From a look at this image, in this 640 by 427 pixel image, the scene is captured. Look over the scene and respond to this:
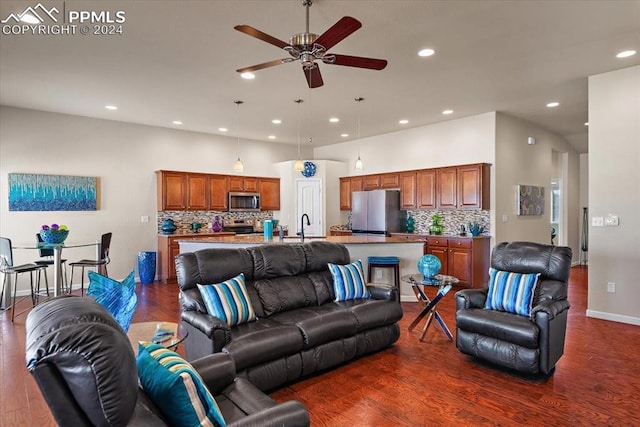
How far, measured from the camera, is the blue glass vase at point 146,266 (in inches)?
262

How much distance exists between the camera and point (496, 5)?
9.54 ft

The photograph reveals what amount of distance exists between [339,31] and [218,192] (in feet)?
18.8

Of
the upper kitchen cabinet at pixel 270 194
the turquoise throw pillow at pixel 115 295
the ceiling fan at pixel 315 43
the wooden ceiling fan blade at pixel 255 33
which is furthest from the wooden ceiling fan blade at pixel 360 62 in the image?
the upper kitchen cabinet at pixel 270 194

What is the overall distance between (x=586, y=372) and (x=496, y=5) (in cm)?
310

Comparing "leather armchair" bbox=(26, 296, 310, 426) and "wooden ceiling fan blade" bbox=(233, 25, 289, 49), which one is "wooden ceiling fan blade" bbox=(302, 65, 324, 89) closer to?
"wooden ceiling fan blade" bbox=(233, 25, 289, 49)

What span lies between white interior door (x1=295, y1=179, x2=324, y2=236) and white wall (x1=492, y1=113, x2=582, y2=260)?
375cm

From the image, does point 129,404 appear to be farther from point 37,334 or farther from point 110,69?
point 110,69

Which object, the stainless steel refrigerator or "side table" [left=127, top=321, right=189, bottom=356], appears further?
the stainless steel refrigerator

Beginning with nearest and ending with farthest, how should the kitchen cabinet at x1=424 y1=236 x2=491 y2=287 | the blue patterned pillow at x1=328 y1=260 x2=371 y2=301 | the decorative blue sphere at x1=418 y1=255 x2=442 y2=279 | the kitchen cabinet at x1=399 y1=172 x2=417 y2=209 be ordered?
the blue patterned pillow at x1=328 y1=260 x2=371 y2=301 < the decorative blue sphere at x1=418 y1=255 x2=442 y2=279 < the kitchen cabinet at x1=424 y1=236 x2=491 y2=287 < the kitchen cabinet at x1=399 y1=172 x2=417 y2=209

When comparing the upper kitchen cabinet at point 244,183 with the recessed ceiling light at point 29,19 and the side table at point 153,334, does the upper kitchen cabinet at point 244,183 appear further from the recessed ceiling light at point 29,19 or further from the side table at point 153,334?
the side table at point 153,334

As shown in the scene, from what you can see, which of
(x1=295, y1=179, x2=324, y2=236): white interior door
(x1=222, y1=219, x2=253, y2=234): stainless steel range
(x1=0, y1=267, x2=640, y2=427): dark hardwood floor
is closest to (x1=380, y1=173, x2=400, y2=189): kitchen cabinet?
(x1=295, y1=179, x2=324, y2=236): white interior door

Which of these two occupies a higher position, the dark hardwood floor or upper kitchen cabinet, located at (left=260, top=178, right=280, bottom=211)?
upper kitchen cabinet, located at (left=260, top=178, right=280, bottom=211)

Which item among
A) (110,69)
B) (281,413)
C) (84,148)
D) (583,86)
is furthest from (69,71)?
(583,86)

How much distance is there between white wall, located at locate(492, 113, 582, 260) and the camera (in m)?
6.21
